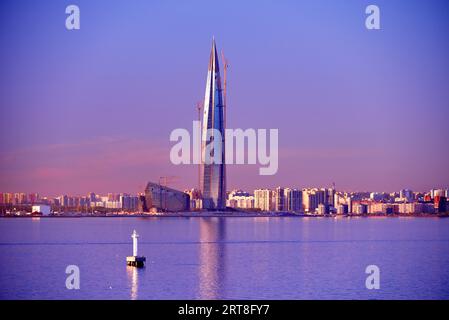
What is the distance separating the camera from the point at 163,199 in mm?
153250

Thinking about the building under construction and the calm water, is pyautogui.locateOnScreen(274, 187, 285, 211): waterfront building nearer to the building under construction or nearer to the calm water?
the building under construction

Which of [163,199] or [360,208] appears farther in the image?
[360,208]

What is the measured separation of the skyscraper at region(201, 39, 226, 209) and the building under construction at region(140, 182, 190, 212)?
551 inches

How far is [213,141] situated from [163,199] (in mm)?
25528

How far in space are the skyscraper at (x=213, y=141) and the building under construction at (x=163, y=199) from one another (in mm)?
13999

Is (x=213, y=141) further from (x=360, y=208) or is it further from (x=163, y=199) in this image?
(x=360, y=208)

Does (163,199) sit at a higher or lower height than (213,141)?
lower

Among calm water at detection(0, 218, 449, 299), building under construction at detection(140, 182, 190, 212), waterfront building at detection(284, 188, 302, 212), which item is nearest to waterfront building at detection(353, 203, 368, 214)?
waterfront building at detection(284, 188, 302, 212)

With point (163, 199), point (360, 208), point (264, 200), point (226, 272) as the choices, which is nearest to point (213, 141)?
point (163, 199)

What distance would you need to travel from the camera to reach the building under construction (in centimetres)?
15238
